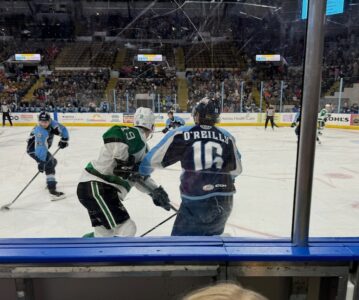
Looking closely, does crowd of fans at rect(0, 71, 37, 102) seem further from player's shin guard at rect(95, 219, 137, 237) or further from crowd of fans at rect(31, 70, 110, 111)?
player's shin guard at rect(95, 219, 137, 237)

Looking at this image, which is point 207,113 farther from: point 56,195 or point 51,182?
point 51,182

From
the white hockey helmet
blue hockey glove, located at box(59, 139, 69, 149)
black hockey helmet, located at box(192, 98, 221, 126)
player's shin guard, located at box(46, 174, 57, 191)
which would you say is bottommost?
player's shin guard, located at box(46, 174, 57, 191)

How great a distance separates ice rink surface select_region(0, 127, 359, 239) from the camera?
1.81m

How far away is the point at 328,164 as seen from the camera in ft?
12.7

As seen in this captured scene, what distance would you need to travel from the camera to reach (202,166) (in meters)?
1.46

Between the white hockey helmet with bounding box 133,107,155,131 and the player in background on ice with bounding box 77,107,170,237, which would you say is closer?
the player in background on ice with bounding box 77,107,170,237

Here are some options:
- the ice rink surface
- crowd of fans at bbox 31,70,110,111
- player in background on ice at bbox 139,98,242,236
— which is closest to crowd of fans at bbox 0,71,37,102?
crowd of fans at bbox 31,70,110,111

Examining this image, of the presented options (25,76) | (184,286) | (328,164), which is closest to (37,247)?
(184,286)

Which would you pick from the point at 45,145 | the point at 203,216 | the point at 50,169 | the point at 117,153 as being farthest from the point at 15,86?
the point at 50,169

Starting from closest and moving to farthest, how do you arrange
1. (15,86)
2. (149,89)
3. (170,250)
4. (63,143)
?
(170,250)
(15,86)
(149,89)
(63,143)

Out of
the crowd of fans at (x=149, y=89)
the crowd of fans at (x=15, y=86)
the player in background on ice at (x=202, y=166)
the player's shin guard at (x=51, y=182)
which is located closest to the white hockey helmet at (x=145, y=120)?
the crowd of fans at (x=149, y=89)

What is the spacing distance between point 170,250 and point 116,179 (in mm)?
906

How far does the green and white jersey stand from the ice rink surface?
7cm

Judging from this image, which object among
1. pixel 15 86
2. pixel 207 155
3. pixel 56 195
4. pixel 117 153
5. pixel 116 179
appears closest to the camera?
pixel 207 155
